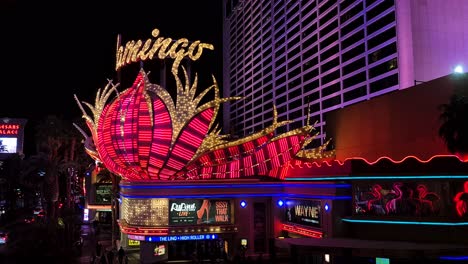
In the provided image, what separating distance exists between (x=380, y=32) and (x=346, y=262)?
57415 mm

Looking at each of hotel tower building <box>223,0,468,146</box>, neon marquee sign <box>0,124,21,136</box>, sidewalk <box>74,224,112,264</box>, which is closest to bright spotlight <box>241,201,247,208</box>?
hotel tower building <box>223,0,468,146</box>

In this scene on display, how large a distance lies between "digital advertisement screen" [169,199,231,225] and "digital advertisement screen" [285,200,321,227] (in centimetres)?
349

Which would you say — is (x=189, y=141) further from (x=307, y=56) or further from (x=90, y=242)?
(x=307, y=56)

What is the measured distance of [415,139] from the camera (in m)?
25.7

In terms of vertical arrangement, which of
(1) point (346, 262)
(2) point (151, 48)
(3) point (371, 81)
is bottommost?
(1) point (346, 262)

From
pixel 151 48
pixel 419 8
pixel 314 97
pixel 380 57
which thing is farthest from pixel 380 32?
pixel 151 48

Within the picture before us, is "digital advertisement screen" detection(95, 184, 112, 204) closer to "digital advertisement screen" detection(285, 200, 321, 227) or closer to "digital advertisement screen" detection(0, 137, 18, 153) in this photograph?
"digital advertisement screen" detection(285, 200, 321, 227)

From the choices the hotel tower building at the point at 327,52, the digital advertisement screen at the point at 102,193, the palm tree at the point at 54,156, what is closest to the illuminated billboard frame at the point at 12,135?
the palm tree at the point at 54,156

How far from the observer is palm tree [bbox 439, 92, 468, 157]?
787 inches

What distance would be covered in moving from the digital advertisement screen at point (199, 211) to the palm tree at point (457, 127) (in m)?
12.8

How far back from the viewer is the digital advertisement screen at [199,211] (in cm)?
2766

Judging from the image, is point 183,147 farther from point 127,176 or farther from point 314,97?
point 314,97

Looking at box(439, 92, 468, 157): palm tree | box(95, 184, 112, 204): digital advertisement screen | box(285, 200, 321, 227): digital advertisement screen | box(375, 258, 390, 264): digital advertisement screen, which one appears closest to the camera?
box(439, 92, 468, 157): palm tree

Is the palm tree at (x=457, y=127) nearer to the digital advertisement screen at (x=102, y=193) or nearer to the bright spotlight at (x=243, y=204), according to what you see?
the bright spotlight at (x=243, y=204)
